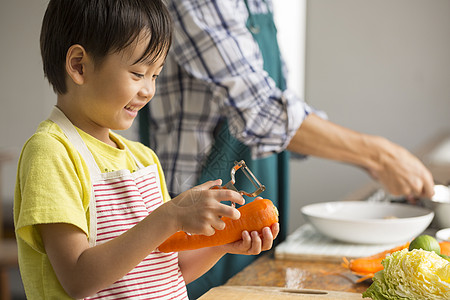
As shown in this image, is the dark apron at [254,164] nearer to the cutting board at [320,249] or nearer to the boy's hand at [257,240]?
the cutting board at [320,249]

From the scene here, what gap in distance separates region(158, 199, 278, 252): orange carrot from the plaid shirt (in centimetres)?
62

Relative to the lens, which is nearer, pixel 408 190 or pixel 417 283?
pixel 417 283

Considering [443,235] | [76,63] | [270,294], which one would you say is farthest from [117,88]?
[443,235]

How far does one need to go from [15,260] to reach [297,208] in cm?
210

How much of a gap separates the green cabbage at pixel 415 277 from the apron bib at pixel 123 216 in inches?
11.7

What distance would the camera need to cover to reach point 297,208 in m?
4.16

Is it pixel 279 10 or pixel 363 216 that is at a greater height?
pixel 279 10

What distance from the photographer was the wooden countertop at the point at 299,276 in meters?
1.06

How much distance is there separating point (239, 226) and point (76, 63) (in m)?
0.30

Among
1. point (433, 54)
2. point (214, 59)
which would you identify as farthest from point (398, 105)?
point (214, 59)

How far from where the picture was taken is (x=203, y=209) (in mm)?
639

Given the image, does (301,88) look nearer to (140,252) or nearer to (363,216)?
(363,216)

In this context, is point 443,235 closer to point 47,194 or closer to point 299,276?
point 299,276

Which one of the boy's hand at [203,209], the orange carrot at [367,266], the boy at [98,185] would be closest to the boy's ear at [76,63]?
the boy at [98,185]
